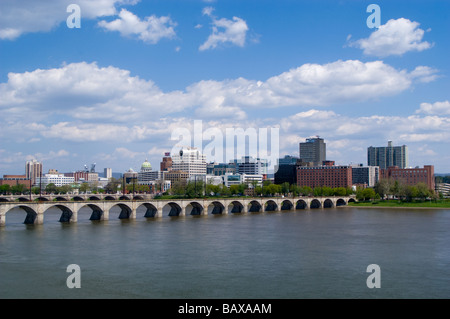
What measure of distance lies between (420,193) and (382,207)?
18070 mm

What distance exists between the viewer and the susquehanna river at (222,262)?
28.9m

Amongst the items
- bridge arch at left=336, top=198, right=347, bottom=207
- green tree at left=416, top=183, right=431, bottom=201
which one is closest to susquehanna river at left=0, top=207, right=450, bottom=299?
green tree at left=416, top=183, right=431, bottom=201

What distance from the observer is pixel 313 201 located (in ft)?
427

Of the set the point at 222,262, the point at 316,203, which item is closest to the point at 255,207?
the point at 316,203

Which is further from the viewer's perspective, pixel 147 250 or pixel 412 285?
pixel 147 250

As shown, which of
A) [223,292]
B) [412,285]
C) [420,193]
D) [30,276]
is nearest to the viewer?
[223,292]

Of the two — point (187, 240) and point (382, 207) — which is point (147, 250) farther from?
point (382, 207)

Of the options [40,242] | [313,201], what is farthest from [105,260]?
[313,201]

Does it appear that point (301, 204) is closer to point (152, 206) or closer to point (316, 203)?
point (316, 203)

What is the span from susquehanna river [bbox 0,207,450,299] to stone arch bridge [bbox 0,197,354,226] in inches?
222

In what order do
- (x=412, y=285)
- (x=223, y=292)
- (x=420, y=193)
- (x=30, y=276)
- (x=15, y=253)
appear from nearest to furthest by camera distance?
(x=223, y=292)
(x=412, y=285)
(x=30, y=276)
(x=15, y=253)
(x=420, y=193)

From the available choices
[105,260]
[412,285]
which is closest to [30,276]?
[105,260]

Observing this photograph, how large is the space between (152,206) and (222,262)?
47.3m

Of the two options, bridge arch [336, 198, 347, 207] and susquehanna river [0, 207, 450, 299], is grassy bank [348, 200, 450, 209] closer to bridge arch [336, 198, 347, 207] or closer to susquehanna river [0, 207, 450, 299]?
bridge arch [336, 198, 347, 207]
